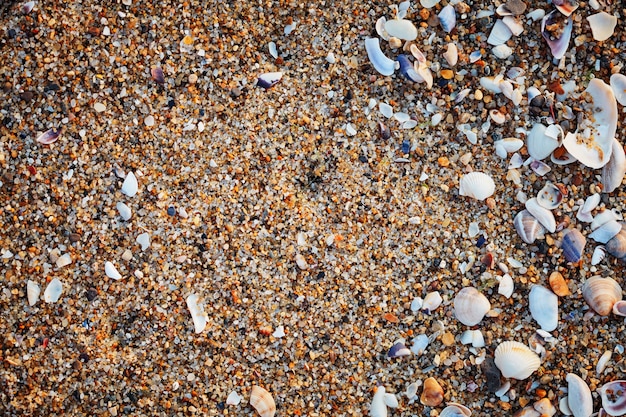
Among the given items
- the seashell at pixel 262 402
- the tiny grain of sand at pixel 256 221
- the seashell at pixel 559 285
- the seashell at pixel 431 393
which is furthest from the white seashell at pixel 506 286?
the seashell at pixel 262 402

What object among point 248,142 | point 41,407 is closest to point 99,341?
point 41,407

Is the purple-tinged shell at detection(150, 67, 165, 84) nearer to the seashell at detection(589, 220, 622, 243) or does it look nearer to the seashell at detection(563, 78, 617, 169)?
the seashell at detection(563, 78, 617, 169)

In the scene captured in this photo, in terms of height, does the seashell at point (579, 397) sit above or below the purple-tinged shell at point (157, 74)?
below

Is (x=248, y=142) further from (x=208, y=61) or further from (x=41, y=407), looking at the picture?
(x=41, y=407)

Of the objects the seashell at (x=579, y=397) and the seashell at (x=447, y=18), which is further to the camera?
the seashell at (x=447, y=18)

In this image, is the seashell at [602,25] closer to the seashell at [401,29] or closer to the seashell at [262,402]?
the seashell at [401,29]

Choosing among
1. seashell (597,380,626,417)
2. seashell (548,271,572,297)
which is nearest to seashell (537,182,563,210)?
seashell (548,271,572,297)

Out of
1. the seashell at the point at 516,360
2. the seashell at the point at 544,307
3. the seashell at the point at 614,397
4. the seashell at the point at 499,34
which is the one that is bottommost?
the seashell at the point at 614,397
